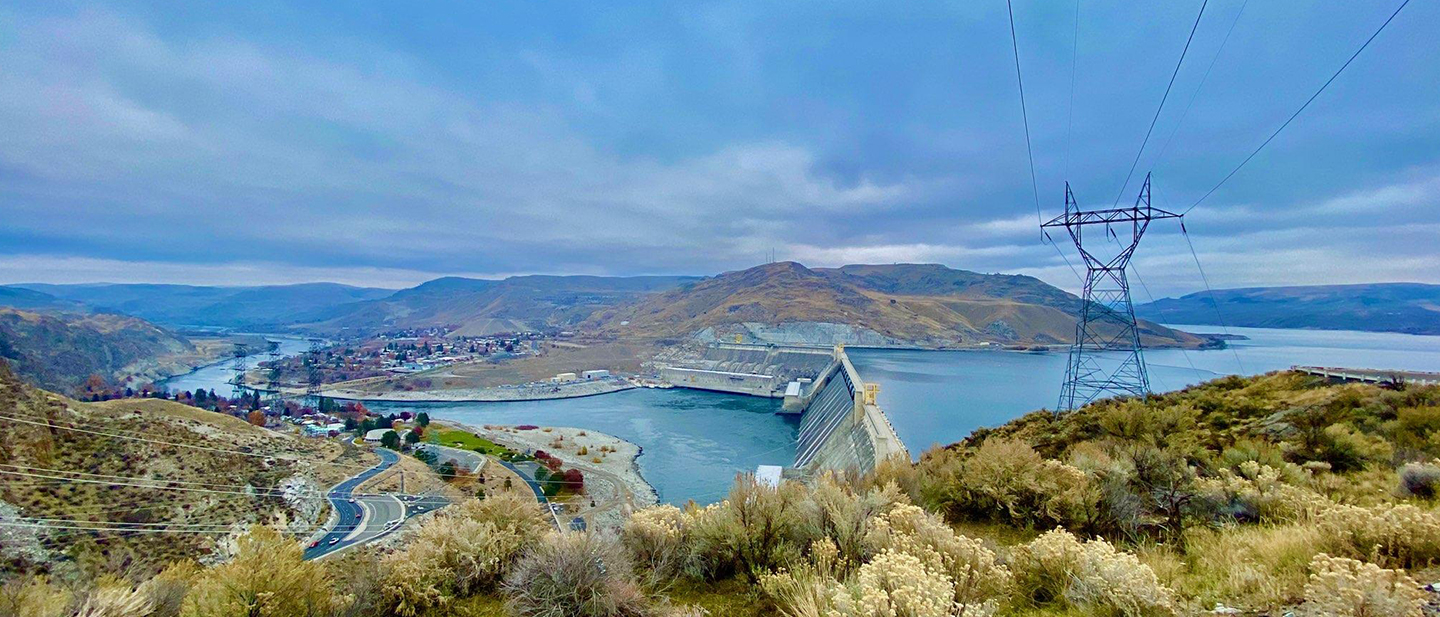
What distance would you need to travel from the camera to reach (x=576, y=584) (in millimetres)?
3607

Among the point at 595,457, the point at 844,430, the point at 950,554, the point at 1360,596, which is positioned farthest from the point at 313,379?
the point at 1360,596

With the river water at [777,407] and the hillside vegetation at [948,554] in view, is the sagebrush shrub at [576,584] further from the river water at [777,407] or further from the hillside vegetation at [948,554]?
the river water at [777,407]

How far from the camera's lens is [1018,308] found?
430ft

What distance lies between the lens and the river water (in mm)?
37250

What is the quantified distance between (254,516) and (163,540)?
2785 mm

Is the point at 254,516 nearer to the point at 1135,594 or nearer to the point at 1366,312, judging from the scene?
the point at 1135,594

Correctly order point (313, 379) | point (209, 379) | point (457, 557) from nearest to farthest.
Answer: point (457, 557) → point (313, 379) → point (209, 379)

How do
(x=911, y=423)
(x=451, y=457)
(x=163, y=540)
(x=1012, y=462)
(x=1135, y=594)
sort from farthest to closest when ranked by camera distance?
(x=911, y=423) < (x=451, y=457) < (x=163, y=540) < (x=1012, y=462) < (x=1135, y=594)

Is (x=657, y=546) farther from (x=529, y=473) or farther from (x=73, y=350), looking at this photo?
(x=73, y=350)

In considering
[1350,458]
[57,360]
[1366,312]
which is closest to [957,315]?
[1366,312]

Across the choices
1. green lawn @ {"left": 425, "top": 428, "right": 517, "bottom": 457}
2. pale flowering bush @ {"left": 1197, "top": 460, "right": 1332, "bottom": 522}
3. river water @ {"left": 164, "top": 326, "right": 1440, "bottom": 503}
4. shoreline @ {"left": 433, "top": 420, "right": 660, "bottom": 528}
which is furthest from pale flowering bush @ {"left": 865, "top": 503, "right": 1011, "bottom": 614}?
green lawn @ {"left": 425, "top": 428, "right": 517, "bottom": 457}

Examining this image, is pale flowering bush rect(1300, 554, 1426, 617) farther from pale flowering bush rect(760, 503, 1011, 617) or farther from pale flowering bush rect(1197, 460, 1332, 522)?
pale flowering bush rect(1197, 460, 1332, 522)

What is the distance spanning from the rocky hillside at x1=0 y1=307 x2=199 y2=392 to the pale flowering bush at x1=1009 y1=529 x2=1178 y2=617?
288 feet

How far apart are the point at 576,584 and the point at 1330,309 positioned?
210 m
